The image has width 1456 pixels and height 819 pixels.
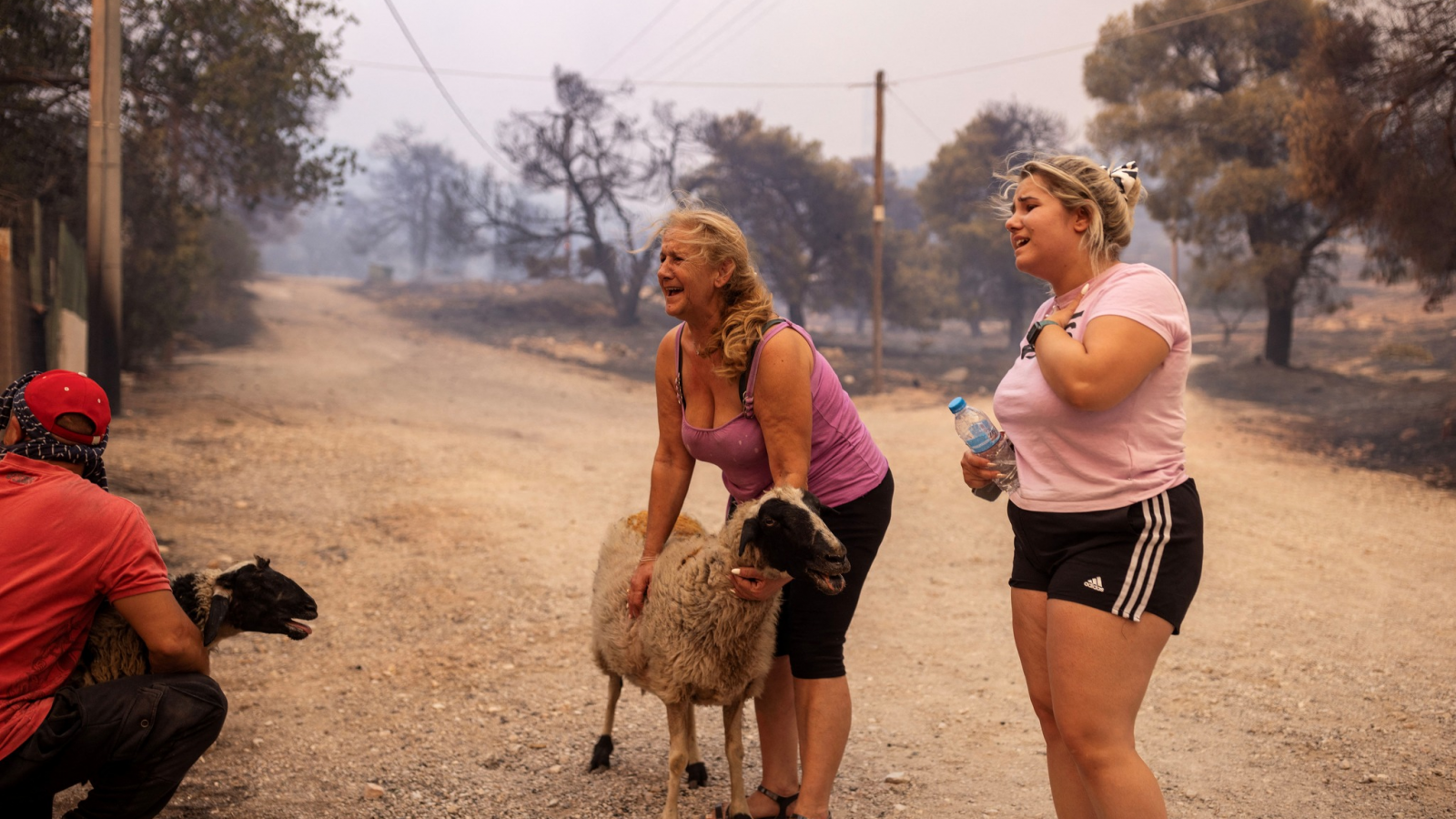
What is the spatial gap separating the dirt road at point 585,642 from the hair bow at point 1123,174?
96.4 inches

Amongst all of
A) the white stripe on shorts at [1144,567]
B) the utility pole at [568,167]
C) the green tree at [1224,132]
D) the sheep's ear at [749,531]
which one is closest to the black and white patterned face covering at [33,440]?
the sheep's ear at [749,531]

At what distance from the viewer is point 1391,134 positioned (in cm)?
1324

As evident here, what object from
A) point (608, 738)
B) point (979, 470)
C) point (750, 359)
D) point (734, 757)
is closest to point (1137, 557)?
point (979, 470)

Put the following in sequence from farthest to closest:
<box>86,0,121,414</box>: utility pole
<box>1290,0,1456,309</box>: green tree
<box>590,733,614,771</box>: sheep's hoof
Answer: <box>1290,0,1456,309</box>: green tree, <box>86,0,121,414</box>: utility pole, <box>590,733,614,771</box>: sheep's hoof

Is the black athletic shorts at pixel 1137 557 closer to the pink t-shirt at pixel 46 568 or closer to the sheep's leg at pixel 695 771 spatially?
the sheep's leg at pixel 695 771

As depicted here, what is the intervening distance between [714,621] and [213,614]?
1666 mm

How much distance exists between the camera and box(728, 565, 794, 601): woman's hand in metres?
3.19

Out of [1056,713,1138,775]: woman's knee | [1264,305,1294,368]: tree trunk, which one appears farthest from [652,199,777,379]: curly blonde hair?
[1264,305,1294,368]: tree trunk

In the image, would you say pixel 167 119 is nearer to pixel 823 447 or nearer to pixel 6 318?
pixel 6 318

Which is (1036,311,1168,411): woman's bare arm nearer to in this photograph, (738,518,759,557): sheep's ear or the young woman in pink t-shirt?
the young woman in pink t-shirt

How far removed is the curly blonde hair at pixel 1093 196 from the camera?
8.44ft

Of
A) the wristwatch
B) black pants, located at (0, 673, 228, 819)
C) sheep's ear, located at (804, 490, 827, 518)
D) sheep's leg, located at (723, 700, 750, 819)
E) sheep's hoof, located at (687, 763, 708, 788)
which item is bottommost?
sheep's hoof, located at (687, 763, 708, 788)

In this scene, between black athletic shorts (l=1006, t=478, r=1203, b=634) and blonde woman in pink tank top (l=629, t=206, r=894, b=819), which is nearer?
black athletic shorts (l=1006, t=478, r=1203, b=634)

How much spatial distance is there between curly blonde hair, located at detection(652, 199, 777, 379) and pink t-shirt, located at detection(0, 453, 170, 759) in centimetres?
183
